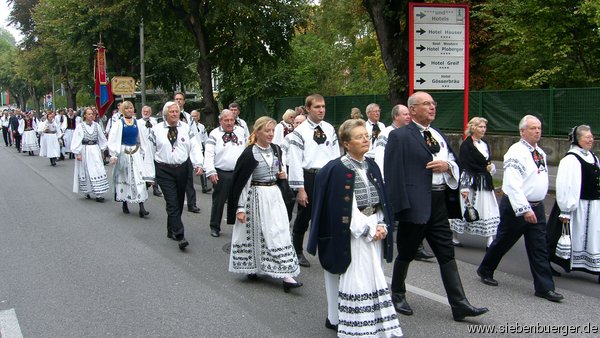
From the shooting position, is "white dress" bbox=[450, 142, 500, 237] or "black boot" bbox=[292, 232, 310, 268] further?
"white dress" bbox=[450, 142, 500, 237]

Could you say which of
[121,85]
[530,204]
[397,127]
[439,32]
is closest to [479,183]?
[397,127]

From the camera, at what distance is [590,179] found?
246 inches

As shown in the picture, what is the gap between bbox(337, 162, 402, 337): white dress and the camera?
4.34 meters

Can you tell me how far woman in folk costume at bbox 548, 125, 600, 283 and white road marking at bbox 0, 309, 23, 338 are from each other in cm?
542

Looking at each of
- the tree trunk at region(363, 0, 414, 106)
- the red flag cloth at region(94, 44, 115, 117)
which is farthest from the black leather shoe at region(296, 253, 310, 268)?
the red flag cloth at region(94, 44, 115, 117)

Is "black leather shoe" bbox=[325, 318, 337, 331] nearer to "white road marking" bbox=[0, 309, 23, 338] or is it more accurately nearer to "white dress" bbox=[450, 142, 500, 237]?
"white road marking" bbox=[0, 309, 23, 338]

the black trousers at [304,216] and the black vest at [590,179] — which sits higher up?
the black vest at [590,179]

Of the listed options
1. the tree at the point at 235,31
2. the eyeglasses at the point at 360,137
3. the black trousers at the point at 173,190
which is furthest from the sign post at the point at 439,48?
the tree at the point at 235,31

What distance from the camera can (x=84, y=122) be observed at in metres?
12.7

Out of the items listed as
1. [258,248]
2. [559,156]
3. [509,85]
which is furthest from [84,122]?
[509,85]

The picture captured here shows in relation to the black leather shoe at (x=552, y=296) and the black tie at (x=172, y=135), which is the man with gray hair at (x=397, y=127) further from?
the black tie at (x=172, y=135)

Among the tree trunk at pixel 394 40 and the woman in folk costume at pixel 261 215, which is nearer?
the woman in folk costume at pixel 261 215

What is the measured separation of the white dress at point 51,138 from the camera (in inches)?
844

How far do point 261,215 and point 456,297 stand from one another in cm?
217
